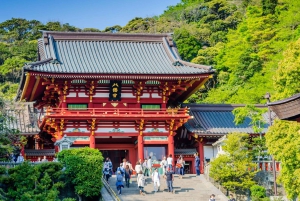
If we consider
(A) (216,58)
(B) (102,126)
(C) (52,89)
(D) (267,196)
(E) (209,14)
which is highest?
(E) (209,14)

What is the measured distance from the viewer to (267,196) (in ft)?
86.5

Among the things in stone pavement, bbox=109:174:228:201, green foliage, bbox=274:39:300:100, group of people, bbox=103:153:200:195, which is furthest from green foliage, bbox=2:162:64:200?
green foliage, bbox=274:39:300:100

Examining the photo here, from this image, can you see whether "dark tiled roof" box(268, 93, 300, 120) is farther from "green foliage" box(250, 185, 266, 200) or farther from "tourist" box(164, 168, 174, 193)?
"green foliage" box(250, 185, 266, 200)

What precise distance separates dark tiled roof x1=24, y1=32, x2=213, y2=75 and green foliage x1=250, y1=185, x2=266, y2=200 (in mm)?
8078

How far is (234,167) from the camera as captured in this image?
86.4ft

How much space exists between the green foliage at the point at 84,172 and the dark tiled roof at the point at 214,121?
10.4 meters

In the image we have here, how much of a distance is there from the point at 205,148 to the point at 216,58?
2851 centimetres

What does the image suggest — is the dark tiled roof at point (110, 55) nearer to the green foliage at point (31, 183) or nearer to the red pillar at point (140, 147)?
the red pillar at point (140, 147)

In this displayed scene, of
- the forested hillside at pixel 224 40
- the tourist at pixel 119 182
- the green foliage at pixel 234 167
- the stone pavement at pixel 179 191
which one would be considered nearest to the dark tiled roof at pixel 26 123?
the stone pavement at pixel 179 191

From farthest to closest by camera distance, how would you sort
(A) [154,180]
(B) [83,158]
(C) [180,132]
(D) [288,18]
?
(D) [288,18] → (C) [180,132] → (A) [154,180] → (B) [83,158]

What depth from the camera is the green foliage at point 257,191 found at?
25328 mm

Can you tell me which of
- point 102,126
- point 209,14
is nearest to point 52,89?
point 102,126

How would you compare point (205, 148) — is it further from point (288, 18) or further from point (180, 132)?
point (288, 18)

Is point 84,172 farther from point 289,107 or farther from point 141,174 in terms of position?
point 289,107
